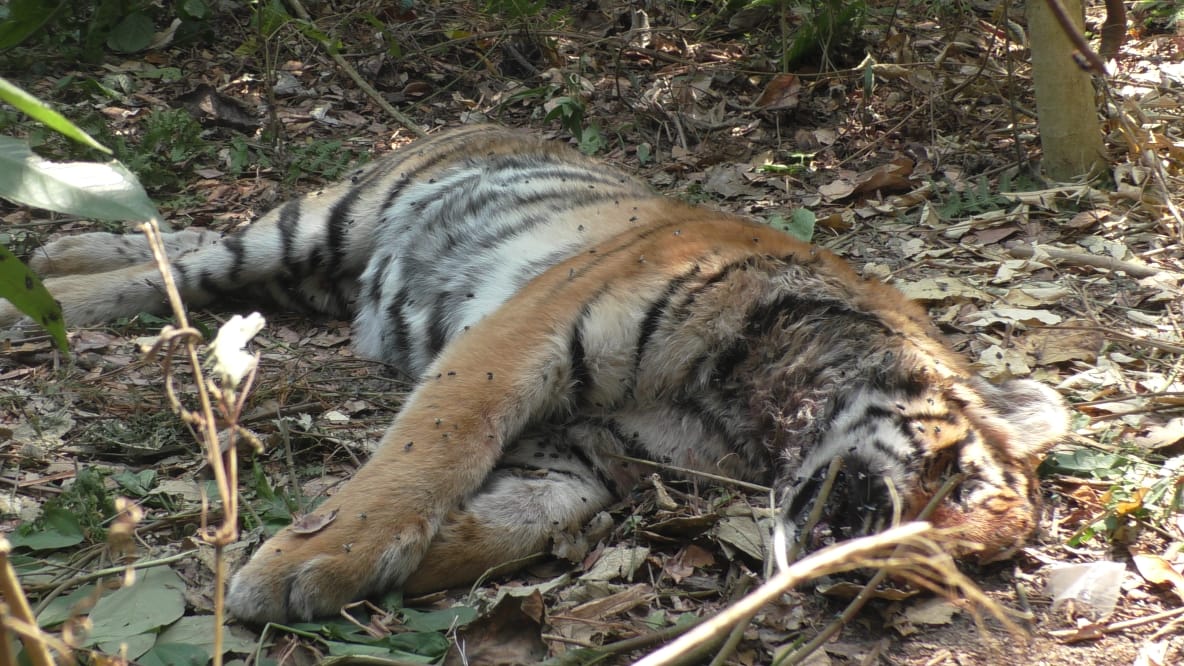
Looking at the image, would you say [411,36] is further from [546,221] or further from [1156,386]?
[1156,386]

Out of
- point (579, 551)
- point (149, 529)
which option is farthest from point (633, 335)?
point (149, 529)

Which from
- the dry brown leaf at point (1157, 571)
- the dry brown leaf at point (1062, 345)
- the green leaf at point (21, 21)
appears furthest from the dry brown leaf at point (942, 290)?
the green leaf at point (21, 21)

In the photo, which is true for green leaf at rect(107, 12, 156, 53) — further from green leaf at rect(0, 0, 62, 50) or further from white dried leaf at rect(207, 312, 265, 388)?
white dried leaf at rect(207, 312, 265, 388)

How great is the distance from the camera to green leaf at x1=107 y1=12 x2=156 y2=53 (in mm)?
5352

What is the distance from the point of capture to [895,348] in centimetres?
256

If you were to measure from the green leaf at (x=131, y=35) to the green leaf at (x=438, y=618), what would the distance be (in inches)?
169

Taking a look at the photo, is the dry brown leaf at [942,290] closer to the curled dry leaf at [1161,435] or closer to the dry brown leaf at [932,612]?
the curled dry leaf at [1161,435]

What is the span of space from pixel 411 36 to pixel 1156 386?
4342mm

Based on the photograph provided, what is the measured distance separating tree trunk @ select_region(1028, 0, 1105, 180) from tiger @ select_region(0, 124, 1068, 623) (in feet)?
5.14

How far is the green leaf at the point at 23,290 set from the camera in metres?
1.54

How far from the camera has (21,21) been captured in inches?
183

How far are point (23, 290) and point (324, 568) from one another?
34.3 inches

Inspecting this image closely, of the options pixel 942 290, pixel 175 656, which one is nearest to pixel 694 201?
pixel 942 290

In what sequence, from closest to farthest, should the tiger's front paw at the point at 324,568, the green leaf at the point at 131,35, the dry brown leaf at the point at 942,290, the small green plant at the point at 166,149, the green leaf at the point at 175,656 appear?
the green leaf at the point at 175,656 < the tiger's front paw at the point at 324,568 < the dry brown leaf at the point at 942,290 < the small green plant at the point at 166,149 < the green leaf at the point at 131,35
